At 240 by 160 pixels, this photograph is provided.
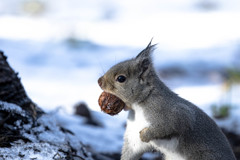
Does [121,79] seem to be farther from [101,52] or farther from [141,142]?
[101,52]

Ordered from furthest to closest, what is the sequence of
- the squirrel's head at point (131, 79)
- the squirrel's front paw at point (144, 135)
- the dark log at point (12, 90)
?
the dark log at point (12, 90) → the squirrel's head at point (131, 79) → the squirrel's front paw at point (144, 135)

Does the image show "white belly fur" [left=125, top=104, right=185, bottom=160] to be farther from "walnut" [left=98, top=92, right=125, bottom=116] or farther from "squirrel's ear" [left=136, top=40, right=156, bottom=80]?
"squirrel's ear" [left=136, top=40, right=156, bottom=80]

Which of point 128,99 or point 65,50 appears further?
point 65,50

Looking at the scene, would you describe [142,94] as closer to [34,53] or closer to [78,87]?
[78,87]

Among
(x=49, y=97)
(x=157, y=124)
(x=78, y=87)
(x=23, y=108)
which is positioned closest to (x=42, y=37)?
(x=78, y=87)

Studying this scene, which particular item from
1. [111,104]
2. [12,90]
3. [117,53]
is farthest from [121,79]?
[117,53]

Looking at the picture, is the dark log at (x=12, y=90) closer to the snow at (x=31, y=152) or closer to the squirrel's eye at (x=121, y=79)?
the snow at (x=31, y=152)

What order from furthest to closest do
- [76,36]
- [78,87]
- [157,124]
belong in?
[76,36] → [78,87] → [157,124]

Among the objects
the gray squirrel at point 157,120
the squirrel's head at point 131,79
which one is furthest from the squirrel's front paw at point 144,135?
the squirrel's head at point 131,79
